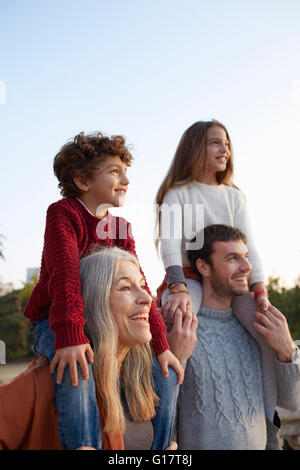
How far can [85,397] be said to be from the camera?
6.11ft

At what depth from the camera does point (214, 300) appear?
2910 millimetres

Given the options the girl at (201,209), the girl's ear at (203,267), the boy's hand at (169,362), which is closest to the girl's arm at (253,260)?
the girl at (201,209)

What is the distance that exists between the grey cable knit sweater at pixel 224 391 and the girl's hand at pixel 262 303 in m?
0.21

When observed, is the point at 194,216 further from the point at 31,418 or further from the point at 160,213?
the point at 31,418

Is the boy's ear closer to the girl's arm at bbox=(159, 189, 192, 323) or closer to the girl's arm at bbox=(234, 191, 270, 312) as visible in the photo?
the girl's arm at bbox=(159, 189, 192, 323)

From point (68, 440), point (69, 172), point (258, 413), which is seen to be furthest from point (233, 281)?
point (68, 440)

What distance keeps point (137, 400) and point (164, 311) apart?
Answer: 1.95ft

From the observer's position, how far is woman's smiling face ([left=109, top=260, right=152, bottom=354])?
7.06 feet

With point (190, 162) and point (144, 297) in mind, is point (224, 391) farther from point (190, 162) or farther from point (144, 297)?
point (190, 162)

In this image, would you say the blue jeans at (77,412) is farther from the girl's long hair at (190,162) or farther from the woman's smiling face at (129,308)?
the girl's long hair at (190,162)

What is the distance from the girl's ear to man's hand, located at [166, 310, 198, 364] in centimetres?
41

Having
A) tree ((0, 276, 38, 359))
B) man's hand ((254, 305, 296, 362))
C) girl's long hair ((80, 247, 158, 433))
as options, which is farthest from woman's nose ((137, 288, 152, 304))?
tree ((0, 276, 38, 359))

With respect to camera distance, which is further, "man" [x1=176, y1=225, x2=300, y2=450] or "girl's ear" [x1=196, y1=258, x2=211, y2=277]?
"girl's ear" [x1=196, y1=258, x2=211, y2=277]

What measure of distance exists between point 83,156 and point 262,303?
1.44 m
